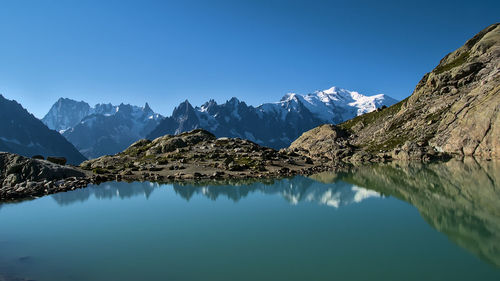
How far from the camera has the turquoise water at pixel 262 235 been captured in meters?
21.2

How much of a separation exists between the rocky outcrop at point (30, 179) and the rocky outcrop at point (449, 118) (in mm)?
94792

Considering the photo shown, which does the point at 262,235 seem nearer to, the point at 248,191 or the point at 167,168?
the point at 248,191

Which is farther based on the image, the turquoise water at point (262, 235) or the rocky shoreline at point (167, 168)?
the rocky shoreline at point (167, 168)

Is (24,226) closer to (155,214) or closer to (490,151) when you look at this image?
(155,214)

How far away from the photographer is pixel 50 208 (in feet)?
147

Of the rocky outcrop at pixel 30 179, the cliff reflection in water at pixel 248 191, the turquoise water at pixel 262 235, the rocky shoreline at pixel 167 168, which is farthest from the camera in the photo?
the rocky shoreline at pixel 167 168

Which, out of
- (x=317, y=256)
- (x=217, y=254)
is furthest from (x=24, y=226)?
(x=317, y=256)

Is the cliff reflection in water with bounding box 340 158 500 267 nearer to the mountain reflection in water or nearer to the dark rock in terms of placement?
the mountain reflection in water

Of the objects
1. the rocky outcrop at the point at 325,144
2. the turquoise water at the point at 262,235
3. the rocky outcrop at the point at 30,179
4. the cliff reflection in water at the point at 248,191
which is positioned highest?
the rocky outcrop at the point at 325,144

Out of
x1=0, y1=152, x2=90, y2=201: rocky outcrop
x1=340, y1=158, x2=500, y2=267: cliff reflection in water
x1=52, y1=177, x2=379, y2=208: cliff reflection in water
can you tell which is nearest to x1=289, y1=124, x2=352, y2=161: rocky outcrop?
x1=340, y1=158, x2=500, y2=267: cliff reflection in water

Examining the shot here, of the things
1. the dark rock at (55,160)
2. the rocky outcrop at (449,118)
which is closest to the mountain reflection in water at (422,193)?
the rocky outcrop at (449,118)

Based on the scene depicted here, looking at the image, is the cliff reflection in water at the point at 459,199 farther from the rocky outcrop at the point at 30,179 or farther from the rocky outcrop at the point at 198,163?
the rocky outcrop at the point at 30,179

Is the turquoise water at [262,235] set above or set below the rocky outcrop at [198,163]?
below

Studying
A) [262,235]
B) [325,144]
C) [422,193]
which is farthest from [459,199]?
[325,144]
